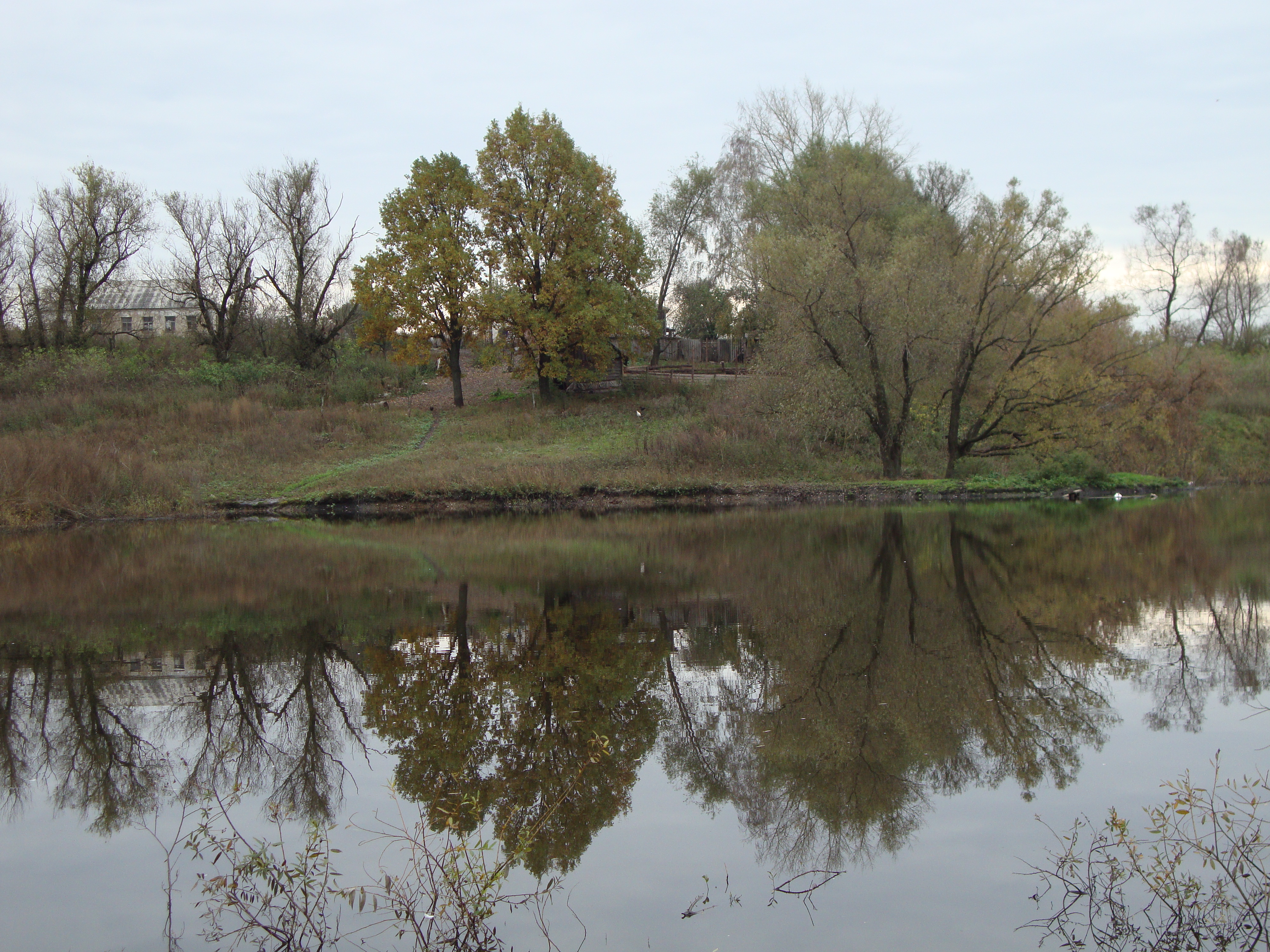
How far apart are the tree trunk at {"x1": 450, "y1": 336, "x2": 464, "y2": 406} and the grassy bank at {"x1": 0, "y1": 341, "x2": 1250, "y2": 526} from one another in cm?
101

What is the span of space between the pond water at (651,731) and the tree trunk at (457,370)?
26.3 meters

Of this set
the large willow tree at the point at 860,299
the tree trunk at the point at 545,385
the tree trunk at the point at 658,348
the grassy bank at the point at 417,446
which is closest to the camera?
the grassy bank at the point at 417,446

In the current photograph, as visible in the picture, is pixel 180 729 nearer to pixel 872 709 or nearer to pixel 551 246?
pixel 872 709

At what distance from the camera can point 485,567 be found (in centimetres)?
1692

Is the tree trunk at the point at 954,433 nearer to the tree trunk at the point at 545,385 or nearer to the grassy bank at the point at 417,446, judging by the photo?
the grassy bank at the point at 417,446

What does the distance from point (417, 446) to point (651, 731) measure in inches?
1157

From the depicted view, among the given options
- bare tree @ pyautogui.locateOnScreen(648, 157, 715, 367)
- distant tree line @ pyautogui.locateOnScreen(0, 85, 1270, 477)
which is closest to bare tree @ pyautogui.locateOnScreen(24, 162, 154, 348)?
distant tree line @ pyautogui.locateOnScreen(0, 85, 1270, 477)

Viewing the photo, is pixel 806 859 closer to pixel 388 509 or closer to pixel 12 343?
pixel 388 509

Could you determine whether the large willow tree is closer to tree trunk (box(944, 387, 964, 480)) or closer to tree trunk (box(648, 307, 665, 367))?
tree trunk (box(944, 387, 964, 480))

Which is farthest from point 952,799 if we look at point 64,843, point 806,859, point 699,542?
point 699,542

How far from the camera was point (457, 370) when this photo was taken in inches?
1649

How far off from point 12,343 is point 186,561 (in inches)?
1272

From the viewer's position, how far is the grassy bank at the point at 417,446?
2952 cm

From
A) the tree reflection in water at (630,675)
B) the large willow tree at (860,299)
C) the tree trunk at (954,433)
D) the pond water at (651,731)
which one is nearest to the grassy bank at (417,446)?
the tree trunk at (954,433)
